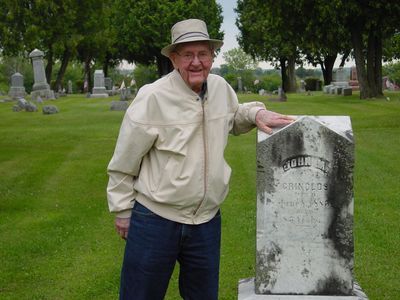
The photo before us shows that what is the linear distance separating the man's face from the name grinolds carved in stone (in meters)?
0.90

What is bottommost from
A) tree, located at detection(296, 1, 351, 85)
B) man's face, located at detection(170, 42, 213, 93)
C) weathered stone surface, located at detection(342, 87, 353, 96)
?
weathered stone surface, located at detection(342, 87, 353, 96)

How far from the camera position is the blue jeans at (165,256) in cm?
415

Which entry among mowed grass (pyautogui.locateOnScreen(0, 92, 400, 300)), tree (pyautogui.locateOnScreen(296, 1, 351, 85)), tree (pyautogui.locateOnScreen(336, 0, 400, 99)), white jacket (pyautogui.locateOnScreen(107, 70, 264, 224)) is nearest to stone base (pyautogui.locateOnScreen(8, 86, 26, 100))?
tree (pyautogui.locateOnScreen(296, 1, 351, 85))

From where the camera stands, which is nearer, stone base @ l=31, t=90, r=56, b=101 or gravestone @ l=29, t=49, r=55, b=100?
stone base @ l=31, t=90, r=56, b=101

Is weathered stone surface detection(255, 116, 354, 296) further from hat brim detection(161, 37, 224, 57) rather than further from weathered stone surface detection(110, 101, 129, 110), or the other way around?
weathered stone surface detection(110, 101, 129, 110)

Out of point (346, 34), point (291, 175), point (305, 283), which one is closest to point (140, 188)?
point (291, 175)

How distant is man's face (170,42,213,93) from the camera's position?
13.4 feet

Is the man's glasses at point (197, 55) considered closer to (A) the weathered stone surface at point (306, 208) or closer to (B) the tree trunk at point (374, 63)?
(A) the weathered stone surface at point (306, 208)

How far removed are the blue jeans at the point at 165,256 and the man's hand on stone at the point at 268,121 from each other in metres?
0.72

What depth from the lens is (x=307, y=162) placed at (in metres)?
4.60

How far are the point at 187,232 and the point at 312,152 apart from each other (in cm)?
106

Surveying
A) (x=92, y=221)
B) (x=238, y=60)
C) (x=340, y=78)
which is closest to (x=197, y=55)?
(x=92, y=221)

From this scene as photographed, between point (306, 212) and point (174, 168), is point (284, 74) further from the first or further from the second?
point (174, 168)

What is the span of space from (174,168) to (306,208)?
1136 millimetres
